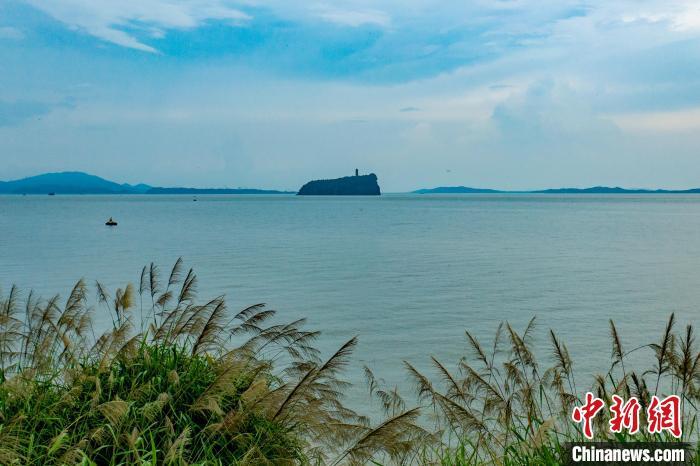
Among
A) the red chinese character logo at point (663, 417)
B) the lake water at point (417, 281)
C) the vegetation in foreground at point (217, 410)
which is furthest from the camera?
the lake water at point (417, 281)

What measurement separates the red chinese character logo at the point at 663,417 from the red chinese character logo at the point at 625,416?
0.11 metres

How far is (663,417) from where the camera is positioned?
493 centimetres

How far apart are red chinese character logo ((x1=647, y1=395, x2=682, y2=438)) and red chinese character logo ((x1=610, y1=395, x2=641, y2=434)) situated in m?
0.11

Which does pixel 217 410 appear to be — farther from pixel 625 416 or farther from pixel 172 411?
pixel 625 416

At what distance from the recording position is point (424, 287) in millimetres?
24391

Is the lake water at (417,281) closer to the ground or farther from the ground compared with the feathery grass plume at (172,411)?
closer to the ground

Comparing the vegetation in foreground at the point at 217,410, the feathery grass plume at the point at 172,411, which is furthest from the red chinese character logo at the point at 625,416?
the feathery grass plume at the point at 172,411

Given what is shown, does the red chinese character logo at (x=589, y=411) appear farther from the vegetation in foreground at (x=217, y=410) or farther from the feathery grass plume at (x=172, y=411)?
the feathery grass plume at (x=172, y=411)

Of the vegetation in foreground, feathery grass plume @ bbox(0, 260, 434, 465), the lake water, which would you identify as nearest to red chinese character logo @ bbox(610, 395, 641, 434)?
the vegetation in foreground

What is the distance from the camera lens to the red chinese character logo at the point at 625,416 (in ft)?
16.1

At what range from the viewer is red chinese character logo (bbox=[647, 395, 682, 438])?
484cm

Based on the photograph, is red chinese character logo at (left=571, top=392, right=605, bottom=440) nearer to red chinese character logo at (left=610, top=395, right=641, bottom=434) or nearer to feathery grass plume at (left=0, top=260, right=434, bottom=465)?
red chinese character logo at (left=610, top=395, right=641, bottom=434)

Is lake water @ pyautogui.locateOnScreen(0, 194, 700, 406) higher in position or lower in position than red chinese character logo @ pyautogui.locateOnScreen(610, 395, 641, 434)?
lower

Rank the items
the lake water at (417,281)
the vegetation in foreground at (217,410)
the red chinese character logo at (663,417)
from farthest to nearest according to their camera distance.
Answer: the lake water at (417,281) < the red chinese character logo at (663,417) < the vegetation in foreground at (217,410)
